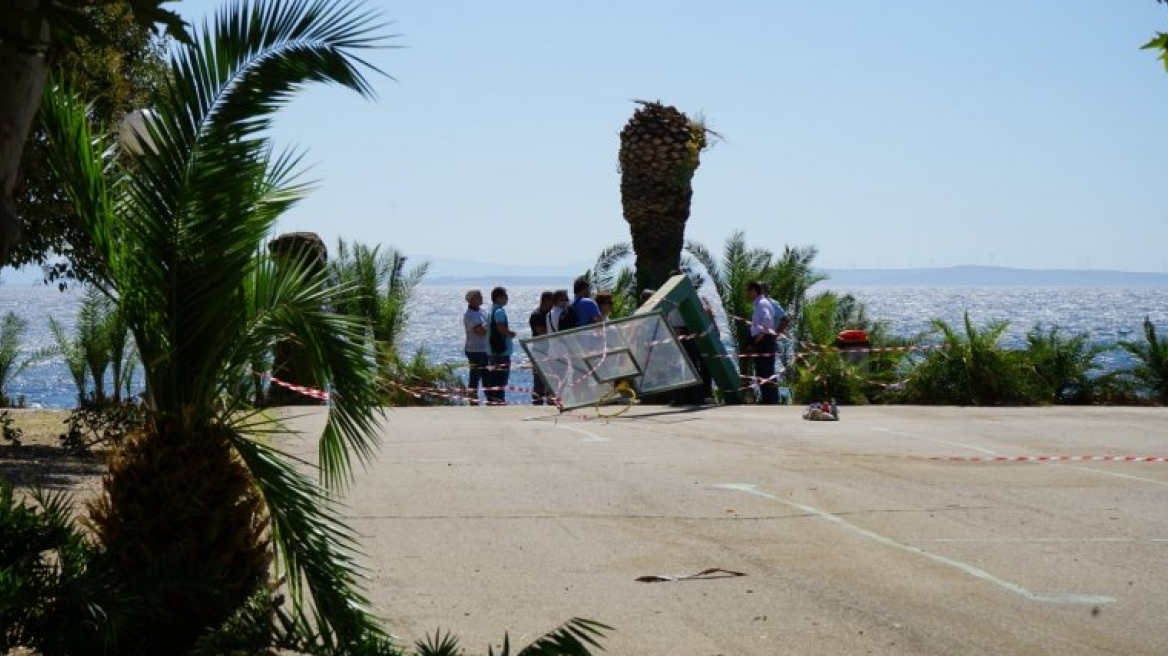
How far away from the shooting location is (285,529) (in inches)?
277

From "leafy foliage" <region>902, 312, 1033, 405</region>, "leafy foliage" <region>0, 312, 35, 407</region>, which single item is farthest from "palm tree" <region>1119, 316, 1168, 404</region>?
"leafy foliage" <region>0, 312, 35, 407</region>

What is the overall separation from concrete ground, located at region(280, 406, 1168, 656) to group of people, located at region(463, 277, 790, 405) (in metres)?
4.92

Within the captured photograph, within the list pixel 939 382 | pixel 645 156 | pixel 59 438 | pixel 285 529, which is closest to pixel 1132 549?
pixel 285 529

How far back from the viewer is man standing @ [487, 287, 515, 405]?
74.4ft

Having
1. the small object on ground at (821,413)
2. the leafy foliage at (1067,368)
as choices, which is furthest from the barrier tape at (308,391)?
the leafy foliage at (1067,368)

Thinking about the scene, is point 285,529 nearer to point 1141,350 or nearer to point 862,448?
point 862,448

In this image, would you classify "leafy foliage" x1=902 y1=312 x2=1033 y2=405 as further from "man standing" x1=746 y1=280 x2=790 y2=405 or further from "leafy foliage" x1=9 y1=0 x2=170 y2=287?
"leafy foliage" x1=9 y1=0 x2=170 y2=287

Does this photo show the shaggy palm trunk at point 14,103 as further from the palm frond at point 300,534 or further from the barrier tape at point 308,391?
the barrier tape at point 308,391

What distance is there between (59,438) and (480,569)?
9.02 metres

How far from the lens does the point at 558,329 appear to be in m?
23.4

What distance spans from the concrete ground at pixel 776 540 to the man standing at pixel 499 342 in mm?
4767

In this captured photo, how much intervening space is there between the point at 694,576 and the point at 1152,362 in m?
17.7

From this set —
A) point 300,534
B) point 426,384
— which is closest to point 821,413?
point 426,384

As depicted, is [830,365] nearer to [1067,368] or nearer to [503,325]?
[1067,368]
